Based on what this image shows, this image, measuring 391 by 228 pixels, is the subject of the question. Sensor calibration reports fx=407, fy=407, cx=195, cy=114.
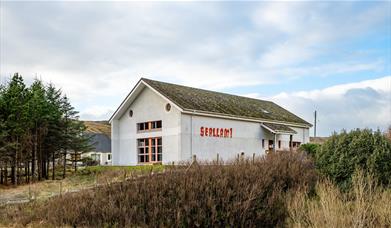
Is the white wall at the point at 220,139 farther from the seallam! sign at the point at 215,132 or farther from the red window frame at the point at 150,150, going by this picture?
the red window frame at the point at 150,150

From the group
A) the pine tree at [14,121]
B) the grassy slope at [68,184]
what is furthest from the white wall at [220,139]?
the pine tree at [14,121]

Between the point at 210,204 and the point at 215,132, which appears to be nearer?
the point at 210,204

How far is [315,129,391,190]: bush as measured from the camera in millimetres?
10250

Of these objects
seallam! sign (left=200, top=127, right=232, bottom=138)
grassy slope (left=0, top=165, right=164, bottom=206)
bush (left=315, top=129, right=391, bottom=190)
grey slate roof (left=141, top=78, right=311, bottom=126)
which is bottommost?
grassy slope (left=0, top=165, right=164, bottom=206)

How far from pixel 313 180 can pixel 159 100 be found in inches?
677

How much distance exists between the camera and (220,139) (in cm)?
2756

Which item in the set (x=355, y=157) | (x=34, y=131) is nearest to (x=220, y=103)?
(x=34, y=131)

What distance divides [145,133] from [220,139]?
5167 millimetres

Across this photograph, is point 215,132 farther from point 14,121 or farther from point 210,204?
point 210,204

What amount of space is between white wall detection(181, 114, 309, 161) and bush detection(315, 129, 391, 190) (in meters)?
12.2

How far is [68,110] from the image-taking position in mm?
25250

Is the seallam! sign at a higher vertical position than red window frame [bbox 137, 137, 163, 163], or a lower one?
higher

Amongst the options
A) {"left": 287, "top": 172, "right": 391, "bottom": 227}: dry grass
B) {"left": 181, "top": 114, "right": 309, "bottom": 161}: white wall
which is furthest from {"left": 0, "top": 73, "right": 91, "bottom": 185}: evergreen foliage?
{"left": 287, "top": 172, "right": 391, "bottom": 227}: dry grass

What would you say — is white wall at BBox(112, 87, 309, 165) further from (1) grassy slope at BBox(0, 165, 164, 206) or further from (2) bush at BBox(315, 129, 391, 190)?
(2) bush at BBox(315, 129, 391, 190)
